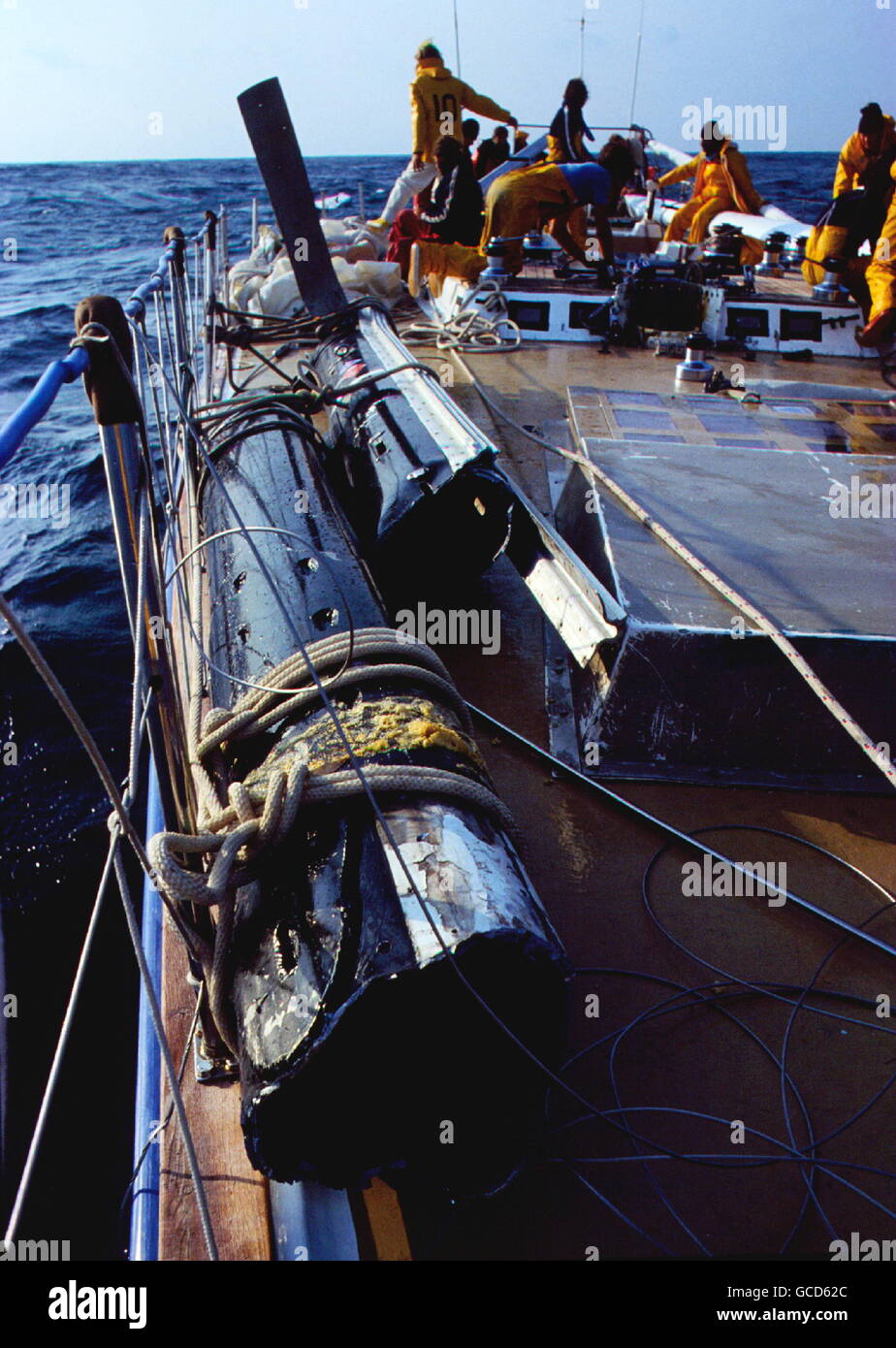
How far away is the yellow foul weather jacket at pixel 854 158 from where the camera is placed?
7.80m

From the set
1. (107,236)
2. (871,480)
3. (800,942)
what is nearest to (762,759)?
(800,942)

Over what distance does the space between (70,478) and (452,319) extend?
3546 millimetres

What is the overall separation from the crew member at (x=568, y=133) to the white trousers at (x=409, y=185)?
6.04 ft

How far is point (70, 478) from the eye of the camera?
8047 millimetres

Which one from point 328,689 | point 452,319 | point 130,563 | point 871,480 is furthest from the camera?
point 452,319

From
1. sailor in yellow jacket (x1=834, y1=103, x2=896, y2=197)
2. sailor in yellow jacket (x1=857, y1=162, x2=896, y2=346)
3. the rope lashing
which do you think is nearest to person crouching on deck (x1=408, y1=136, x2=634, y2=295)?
sailor in yellow jacket (x1=834, y1=103, x2=896, y2=197)

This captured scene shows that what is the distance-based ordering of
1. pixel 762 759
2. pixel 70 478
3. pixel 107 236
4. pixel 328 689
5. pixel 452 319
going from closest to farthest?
pixel 328 689, pixel 762 759, pixel 452 319, pixel 70 478, pixel 107 236

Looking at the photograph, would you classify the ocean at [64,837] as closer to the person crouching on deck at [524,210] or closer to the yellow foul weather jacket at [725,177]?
the person crouching on deck at [524,210]

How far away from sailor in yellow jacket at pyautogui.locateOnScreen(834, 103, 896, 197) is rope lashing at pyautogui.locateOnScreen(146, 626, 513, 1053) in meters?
7.38

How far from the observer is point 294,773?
1.66 metres

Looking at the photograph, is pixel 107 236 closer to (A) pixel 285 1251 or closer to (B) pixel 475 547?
(B) pixel 475 547

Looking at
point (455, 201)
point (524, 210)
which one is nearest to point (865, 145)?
point (524, 210)

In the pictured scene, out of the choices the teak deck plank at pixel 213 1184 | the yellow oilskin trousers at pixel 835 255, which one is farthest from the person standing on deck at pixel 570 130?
the teak deck plank at pixel 213 1184

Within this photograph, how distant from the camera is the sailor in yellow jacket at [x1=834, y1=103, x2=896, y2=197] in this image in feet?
25.1
